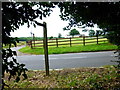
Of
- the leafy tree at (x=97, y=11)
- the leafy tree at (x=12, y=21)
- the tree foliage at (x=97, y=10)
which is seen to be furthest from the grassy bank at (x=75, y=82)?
the leafy tree at (x=12, y=21)

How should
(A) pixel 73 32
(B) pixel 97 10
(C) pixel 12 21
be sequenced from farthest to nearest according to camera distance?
(A) pixel 73 32 → (B) pixel 97 10 → (C) pixel 12 21

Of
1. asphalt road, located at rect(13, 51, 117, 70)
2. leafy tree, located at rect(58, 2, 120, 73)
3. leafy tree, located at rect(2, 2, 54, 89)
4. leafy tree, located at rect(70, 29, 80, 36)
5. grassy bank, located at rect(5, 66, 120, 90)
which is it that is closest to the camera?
leafy tree, located at rect(2, 2, 54, 89)

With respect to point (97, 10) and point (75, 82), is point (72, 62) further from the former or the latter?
point (97, 10)

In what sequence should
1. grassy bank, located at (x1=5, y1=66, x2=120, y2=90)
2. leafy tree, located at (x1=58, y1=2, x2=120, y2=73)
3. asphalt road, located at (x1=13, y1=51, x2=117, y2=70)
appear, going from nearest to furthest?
leafy tree, located at (x1=58, y1=2, x2=120, y2=73) → grassy bank, located at (x1=5, y1=66, x2=120, y2=90) → asphalt road, located at (x1=13, y1=51, x2=117, y2=70)

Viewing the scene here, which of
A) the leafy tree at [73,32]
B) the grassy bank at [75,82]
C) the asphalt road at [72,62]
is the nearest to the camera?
the grassy bank at [75,82]

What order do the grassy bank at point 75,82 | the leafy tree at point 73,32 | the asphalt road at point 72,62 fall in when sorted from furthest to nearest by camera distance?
1. the asphalt road at point 72,62
2. the leafy tree at point 73,32
3. the grassy bank at point 75,82

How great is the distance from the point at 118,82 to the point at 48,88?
1.96m

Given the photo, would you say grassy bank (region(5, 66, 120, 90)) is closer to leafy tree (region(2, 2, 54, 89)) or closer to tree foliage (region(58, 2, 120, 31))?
tree foliage (region(58, 2, 120, 31))

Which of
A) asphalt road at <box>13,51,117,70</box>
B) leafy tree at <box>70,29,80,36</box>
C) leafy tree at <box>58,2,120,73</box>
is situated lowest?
asphalt road at <box>13,51,117,70</box>

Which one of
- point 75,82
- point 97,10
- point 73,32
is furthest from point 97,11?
point 75,82

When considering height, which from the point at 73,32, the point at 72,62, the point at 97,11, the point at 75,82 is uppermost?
the point at 97,11

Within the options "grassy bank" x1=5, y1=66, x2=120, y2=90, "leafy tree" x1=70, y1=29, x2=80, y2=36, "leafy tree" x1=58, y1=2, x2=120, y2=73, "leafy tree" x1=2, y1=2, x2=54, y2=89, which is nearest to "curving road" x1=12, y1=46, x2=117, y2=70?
"grassy bank" x1=5, y1=66, x2=120, y2=90

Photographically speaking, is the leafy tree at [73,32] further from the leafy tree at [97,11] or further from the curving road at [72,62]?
the curving road at [72,62]

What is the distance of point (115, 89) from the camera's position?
385 cm
